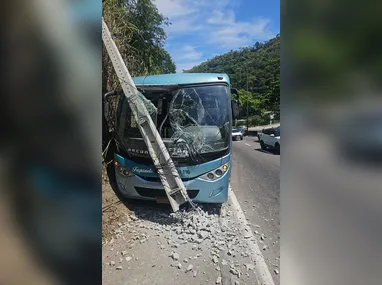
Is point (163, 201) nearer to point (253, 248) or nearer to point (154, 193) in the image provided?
point (154, 193)

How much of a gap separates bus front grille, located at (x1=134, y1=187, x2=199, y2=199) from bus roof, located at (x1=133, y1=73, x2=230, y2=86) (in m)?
0.85

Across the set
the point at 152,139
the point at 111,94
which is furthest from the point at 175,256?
the point at 111,94

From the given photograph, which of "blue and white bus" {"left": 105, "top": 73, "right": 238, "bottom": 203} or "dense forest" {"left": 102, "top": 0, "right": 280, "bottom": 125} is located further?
"blue and white bus" {"left": 105, "top": 73, "right": 238, "bottom": 203}

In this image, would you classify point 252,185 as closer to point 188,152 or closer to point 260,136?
point 260,136

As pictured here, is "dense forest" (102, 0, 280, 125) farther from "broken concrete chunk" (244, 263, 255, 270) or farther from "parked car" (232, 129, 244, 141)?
"broken concrete chunk" (244, 263, 255, 270)

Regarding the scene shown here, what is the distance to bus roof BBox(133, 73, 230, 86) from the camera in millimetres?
1955

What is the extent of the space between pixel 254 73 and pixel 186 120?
0.65 m

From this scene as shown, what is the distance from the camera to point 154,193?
1.85m

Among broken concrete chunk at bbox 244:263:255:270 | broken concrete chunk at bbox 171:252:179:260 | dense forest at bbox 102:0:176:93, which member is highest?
dense forest at bbox 102:0:176:93

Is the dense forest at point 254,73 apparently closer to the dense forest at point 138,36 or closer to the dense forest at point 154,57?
the dense forest at point 154,57
